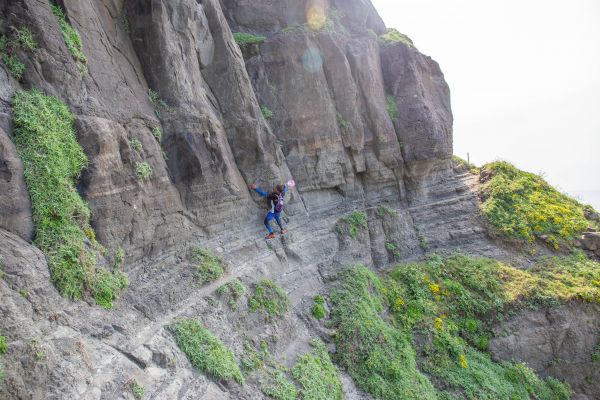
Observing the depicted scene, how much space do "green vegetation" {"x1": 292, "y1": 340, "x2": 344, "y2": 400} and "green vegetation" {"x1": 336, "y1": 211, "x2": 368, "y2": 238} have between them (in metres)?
5.72

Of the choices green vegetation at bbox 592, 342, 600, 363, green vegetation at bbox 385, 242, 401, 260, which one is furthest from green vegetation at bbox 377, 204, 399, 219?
green vegetation at bbox 592, 342, 600, 363

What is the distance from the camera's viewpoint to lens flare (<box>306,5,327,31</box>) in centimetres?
1647

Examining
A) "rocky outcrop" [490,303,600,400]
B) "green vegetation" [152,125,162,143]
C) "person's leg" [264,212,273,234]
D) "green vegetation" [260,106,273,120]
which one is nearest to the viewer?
"green vegetation" [152,125,162,143]

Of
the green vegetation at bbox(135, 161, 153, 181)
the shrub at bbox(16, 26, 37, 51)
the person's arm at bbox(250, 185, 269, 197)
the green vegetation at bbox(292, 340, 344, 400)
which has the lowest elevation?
the green vegetation at bbox(292, 340, 344, 400)

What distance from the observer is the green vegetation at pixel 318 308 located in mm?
11748

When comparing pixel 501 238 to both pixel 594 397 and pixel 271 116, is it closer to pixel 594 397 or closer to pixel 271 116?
pixel 594 397

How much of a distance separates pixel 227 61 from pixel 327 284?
889 centimetres

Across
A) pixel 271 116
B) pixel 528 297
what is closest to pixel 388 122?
pixel 271 116

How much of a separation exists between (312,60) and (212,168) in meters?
7.68

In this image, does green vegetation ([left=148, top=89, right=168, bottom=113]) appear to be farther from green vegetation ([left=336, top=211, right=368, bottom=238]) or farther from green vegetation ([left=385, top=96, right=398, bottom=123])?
green vegetation ([left=385, top=96, right=398, bottom=123])

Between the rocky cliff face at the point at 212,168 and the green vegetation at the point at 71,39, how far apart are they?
0.21 m

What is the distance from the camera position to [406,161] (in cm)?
1772

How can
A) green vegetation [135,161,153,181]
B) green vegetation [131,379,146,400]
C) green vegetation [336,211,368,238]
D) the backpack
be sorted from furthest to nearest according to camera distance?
1. green vegetation [336,211,368,238]
2. the backpack
3. green vegetation [135,161,153,181]
4. green vegetation [131,379,146,400]

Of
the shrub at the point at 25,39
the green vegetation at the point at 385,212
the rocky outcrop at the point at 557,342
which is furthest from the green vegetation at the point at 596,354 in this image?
the shrub at the point at 25,39
